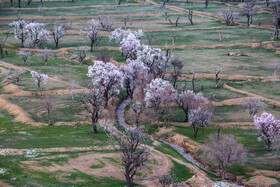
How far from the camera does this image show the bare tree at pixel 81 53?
13010 cm

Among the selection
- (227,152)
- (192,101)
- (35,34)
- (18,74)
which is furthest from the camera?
(35,34)

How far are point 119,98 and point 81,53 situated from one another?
39.9 m

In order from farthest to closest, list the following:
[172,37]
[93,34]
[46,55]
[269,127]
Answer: [172,37] < [93,34] < [46,55] < [269,127]

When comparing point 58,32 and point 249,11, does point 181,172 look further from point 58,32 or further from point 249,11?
point 249,11

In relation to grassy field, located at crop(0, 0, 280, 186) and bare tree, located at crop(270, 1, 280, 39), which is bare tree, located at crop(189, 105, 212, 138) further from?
bare tree, located at crop(270, 1, 280, 39)

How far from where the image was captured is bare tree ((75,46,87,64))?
130m

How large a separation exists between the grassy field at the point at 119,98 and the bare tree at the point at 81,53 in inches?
77.6

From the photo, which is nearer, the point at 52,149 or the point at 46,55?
the point at 52,149

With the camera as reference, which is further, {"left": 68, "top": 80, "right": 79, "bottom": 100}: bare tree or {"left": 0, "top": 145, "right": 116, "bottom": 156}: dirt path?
{"left": 68, "top": 80, "right": 79, "bottom": 100}: bare tree

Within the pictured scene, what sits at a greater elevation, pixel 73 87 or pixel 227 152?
pixel 73 87

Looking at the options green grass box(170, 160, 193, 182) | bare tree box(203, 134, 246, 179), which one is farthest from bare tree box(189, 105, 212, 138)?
bare tree box(203, 134, 246, 179)

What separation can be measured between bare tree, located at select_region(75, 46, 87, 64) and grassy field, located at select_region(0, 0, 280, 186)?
1972mm

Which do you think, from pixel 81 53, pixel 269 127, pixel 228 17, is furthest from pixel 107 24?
pixel 269 127

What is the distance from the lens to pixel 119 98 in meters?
104
